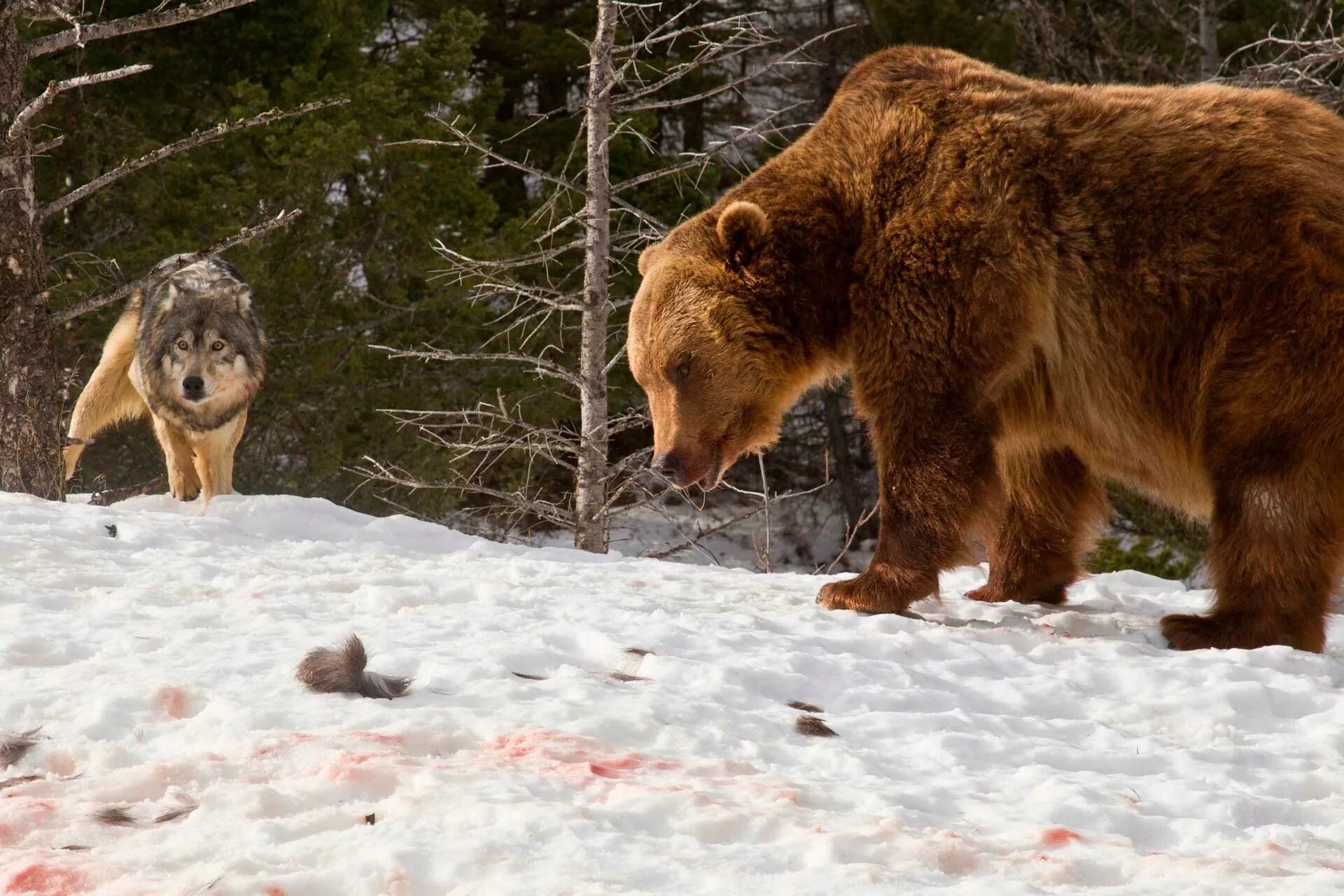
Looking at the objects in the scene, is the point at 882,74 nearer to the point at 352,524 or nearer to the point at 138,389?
the point at 352,524

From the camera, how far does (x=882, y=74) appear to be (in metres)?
5.41

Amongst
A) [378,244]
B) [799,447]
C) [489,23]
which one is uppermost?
[489,23]

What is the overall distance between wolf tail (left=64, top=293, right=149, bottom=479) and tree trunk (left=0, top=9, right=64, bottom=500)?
39.0 inches

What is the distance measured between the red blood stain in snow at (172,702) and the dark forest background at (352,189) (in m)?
8.17

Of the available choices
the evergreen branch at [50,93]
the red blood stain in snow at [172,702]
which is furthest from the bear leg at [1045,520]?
the evergreen branch at [50,93]

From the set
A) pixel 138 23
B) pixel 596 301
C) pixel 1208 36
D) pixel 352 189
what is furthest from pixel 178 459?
pixel 1208 36

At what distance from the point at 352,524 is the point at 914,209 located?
3.52 meters

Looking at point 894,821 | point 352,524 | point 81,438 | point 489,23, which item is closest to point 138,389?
point 81,438

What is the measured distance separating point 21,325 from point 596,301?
3.73m

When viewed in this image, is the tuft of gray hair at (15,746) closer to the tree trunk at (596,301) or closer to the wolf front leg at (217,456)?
the wolf front leg at (217,456)

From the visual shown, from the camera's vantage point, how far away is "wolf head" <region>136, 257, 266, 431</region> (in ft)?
26.8

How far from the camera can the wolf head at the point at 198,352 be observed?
817 centimetres

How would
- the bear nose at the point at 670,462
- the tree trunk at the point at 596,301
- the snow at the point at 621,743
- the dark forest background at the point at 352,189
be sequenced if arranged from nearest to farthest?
1. the snow at the point at 621,743
2. the bear nose at the point at 670,462
3. the tree trunk at the point at 596,301
4. the dark forest background at the point at 352,189

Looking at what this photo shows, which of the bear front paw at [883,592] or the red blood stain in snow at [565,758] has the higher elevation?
the red blood stain in snow at [565,758]
